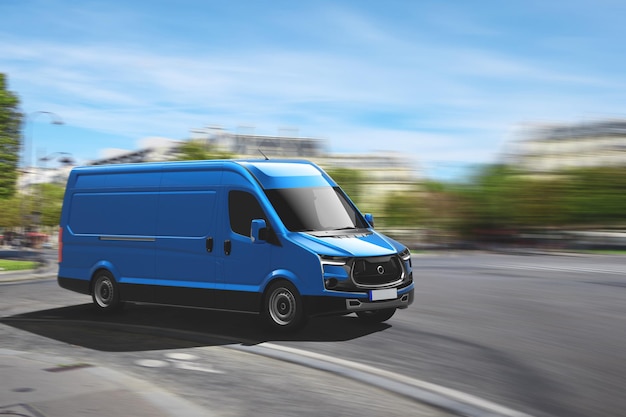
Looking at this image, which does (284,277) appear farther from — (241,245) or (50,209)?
(50,209)

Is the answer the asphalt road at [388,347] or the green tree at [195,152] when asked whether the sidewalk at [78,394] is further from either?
the green tree at [195,152]

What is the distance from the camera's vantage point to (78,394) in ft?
22.0

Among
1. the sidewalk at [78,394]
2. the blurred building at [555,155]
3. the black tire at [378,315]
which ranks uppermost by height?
the blurred building at [555,155]

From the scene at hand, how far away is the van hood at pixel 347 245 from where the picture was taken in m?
9.77

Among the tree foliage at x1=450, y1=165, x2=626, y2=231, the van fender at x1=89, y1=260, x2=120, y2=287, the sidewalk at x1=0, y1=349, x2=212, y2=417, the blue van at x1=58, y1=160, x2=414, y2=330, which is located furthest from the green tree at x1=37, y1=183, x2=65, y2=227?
the sidewalk at x1=0, y1=349, x2=212, y2=417

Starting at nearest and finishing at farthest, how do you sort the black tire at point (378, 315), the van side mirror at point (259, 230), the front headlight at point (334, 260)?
the front headlight at point (334, 260) < the van side mirror at point (259, 230) < the black tire at point (378, 315)

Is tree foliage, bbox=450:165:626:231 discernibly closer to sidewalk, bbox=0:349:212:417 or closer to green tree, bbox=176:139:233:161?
green tree, bbox=176:139:233:161

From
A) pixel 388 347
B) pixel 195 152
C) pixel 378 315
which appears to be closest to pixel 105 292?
pixel 378 315

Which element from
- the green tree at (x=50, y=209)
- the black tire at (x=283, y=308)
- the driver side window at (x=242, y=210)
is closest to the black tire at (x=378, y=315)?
the black tire at (x=283, y=308)

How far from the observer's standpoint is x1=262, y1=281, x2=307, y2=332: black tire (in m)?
9.89

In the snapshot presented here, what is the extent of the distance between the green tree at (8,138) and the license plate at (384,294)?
149 feet

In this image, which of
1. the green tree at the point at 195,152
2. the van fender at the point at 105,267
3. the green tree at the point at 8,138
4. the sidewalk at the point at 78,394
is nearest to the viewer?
the sidewalk at the point at 78,394

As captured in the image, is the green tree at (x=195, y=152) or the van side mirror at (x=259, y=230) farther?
the green tree at (x=195, y=152)

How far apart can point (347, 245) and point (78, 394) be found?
160 inches
